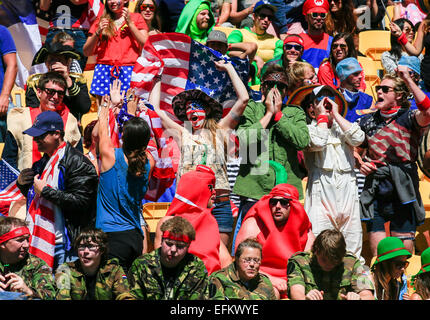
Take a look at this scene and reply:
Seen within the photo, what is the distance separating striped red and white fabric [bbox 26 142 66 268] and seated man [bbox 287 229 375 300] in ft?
6.44

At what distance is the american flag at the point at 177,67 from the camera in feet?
32.4

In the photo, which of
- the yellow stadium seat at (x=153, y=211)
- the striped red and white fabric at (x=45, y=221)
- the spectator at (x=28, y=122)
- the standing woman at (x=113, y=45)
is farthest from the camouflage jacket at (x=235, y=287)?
the standing woman at (x=113, y=45)

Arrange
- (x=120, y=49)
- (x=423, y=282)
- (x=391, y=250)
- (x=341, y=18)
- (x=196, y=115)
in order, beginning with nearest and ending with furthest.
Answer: (x=423, y=282), (x=391, y=250), (x=196, y=115), (x=120, y=49), (x=341, y=18)

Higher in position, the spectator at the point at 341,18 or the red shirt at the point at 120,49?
the spectator at the point at 341,18

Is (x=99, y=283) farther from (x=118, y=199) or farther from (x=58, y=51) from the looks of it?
(x=58, y=51)

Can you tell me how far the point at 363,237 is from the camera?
987 cm

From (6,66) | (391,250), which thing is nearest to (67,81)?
(6,66)

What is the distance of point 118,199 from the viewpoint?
794 centimetres

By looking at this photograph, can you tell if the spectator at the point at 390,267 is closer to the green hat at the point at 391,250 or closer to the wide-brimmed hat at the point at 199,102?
the green hat at the point at 391,250

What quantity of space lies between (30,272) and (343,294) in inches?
96.9

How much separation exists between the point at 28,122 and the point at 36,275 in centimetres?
203

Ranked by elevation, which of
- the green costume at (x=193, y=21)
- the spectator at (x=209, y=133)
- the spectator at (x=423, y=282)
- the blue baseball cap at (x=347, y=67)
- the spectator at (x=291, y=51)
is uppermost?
the green costume at (x=193, y=21)

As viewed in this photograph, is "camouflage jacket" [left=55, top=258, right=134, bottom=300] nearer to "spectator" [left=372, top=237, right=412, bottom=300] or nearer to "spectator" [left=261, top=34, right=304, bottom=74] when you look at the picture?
"spectator" [left=372, top=237, right=412, bottom=300]

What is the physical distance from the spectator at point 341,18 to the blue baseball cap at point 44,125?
19.2 ft
